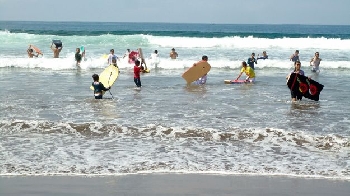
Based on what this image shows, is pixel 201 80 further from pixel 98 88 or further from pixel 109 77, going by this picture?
pixel 98 88

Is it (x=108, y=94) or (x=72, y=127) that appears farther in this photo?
(x=108, y=94)

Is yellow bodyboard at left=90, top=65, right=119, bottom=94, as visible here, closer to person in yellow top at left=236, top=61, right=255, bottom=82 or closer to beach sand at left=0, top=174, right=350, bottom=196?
person in yellow top at left=236, top=61, right=255, bottom=82

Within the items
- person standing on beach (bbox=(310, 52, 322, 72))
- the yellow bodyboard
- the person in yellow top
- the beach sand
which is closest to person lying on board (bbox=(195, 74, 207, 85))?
the person in yellow top

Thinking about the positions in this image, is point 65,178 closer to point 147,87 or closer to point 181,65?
point 147,87

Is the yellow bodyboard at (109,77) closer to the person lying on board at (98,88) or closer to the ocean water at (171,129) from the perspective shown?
the ocean water at (171,129)

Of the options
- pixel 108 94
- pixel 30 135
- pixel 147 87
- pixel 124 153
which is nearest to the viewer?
pixel 124 153

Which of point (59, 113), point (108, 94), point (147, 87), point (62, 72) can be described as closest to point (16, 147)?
point (59, 113)

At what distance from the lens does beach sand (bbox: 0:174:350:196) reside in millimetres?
6738

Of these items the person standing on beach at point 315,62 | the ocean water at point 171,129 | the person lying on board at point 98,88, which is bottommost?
the ocean water at point 171,129

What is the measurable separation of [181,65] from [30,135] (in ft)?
58.3

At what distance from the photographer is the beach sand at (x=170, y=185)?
6.74 metres

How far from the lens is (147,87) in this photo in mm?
18297

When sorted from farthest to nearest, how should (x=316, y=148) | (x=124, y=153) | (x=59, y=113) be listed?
1. (x=59, y=113)
2. (x=316, y=148)
3. (x=124, y=153)

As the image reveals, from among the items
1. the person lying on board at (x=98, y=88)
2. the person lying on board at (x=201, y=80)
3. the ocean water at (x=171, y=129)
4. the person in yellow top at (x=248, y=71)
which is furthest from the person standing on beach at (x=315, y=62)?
the person lying on board at (x=98, y=88)
